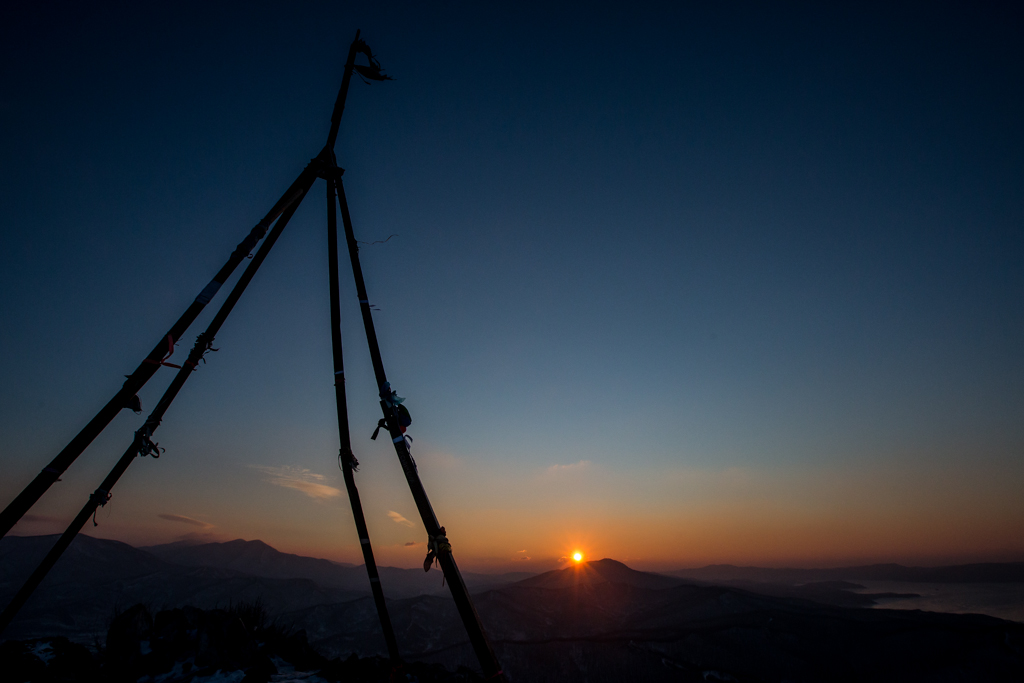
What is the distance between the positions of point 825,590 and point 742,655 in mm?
82324

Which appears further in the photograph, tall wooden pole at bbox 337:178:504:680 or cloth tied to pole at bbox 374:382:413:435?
cloth tied to pole at bbox 374:382:413:435

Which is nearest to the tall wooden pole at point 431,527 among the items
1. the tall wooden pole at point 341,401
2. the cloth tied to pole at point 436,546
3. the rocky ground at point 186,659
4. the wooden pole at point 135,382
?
the cloth tied to pole at point 436,546

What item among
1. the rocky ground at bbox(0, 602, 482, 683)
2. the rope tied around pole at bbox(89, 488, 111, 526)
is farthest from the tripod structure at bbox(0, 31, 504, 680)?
the rocky ground at bbox(0, 602, 482, 683)

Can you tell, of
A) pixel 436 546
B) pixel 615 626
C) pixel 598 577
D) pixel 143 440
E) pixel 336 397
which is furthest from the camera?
pixel 598 577

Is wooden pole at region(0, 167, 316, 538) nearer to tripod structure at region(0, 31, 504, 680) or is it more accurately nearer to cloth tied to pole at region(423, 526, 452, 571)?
tripod structure at region(0, 31, 504, 680)

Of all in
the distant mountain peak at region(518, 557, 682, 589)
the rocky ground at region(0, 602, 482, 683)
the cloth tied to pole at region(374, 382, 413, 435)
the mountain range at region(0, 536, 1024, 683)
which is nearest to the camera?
the cloth tied to pole at region(374, 382, 413, 435)

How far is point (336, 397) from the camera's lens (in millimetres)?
6836

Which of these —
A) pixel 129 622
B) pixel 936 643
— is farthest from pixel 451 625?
pixel 129 622

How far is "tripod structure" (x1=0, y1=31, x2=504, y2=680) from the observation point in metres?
4.13

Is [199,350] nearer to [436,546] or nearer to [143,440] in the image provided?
[143,440]

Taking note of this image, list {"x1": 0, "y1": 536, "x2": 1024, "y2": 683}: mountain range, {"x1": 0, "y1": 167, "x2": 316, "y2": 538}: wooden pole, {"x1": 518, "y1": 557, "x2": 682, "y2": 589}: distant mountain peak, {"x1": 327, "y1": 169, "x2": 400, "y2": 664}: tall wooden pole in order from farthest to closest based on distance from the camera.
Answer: {"x1": 518, "y1": 557, "x2": 682, "y2": 589}: distant mountain peak
{"x1": 0, "y1": 536, "x2": 1024, "y2": 683}: mountain range
{"x1": 327, "y1": 169, "x2": 400, "y2": 664}: tall wooden pole
{"x1": 0, "y1": 167, "x2": 316, "y2": 538}: wooden pole

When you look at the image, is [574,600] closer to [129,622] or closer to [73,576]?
[129,622]

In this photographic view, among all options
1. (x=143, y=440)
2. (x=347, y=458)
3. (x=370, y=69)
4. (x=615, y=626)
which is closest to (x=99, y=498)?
(x=143, y=440)

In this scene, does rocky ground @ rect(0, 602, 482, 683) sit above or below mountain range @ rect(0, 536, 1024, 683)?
above
